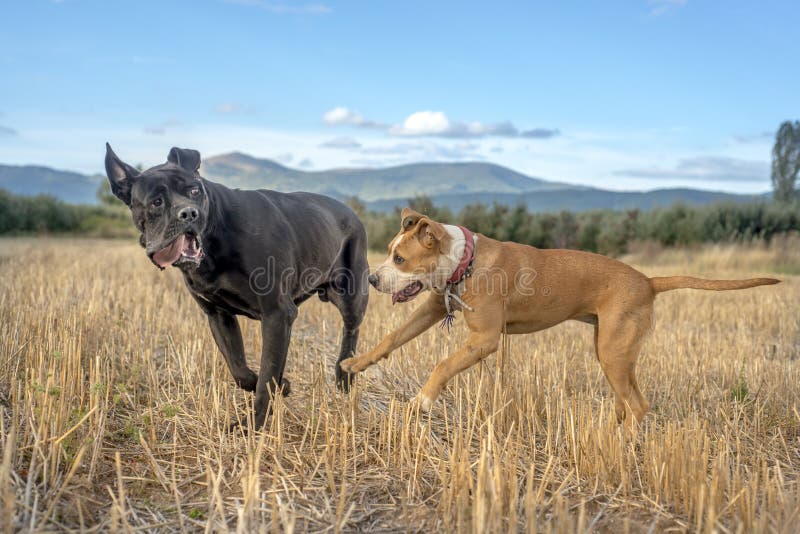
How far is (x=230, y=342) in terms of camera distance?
4.75 metres

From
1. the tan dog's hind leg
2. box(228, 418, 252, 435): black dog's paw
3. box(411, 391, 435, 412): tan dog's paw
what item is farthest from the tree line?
box(411, 391, 435, 412): tan dog's paw

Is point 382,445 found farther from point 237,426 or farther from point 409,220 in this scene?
point 409,220

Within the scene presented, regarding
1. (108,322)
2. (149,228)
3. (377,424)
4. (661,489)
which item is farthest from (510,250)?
(108,322)

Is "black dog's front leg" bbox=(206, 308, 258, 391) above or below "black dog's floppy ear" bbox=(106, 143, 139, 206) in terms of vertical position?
below

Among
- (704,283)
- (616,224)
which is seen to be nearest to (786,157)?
(616,224)

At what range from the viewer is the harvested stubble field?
3.29 m

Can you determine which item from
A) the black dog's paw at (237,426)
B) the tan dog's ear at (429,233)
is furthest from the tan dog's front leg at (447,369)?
the black dog's paw at (237,426)

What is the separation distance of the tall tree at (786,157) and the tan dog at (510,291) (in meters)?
41.6

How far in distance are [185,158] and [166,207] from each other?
66 cm

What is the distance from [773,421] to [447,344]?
292cm

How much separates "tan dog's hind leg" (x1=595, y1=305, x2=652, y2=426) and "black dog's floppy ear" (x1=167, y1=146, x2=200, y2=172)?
2996mm

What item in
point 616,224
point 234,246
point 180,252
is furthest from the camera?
point 616,224

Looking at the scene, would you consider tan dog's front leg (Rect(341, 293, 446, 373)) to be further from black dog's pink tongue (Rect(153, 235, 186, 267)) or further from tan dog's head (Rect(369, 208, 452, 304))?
black dog's pink tongue (Rect(153, 235, 186, 267))

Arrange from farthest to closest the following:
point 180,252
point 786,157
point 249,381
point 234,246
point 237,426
A: 1. point 786,157
2. point 249,381
3. point 237,426
4. point 234,246
5. point 180,252
